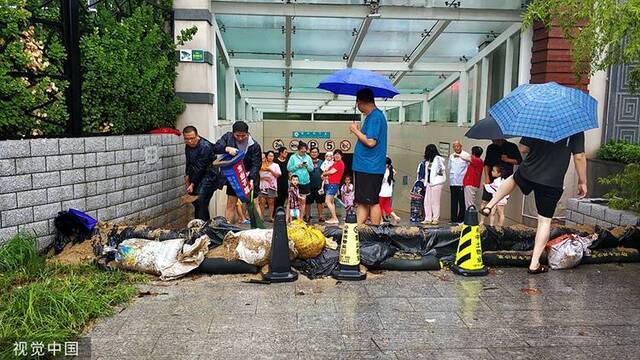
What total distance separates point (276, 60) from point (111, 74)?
752 centimetres

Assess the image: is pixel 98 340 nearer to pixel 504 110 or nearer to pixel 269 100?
pixel 504 110

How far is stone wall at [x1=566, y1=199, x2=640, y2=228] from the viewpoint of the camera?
5953 millimetres

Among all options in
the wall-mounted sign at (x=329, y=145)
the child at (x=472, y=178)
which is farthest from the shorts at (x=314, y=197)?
the wall-mounted sign at (x=329, y=145)

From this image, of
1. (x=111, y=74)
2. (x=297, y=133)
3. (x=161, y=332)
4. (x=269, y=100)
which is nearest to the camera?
(x=161, y=332)

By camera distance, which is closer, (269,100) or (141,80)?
(141,80)

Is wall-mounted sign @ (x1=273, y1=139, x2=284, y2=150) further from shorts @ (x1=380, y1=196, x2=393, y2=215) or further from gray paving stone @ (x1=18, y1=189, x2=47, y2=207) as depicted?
gray paving stone @ (x1=18, y1=189, x2=47, y2=207)

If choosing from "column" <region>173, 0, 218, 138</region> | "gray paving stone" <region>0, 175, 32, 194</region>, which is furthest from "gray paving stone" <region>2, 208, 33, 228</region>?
"column" <region>173, 0, 218, 138</region>

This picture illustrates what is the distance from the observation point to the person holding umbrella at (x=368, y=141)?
577 centimetres

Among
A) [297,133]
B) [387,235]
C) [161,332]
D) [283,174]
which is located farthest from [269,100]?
[161,332]

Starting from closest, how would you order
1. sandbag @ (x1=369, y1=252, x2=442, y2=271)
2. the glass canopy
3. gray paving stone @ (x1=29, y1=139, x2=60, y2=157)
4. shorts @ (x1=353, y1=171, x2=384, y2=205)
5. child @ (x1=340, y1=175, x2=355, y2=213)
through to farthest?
gray paving stone @ (x1=29, y1=139, x2=60, y2=157), sandbag @ (x1=369, y1=252, x2=442, y2=271), shorts @ (x1=353, y1=171, x2=384, y2=205), the glass canopy, child @ (x1=340, y1=175, x2=355, y2=213)

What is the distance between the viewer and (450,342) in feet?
11.8

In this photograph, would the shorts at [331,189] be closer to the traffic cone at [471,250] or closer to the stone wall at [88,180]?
the stone wall at [88,180]

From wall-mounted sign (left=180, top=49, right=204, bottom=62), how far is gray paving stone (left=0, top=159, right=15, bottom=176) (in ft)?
14.4

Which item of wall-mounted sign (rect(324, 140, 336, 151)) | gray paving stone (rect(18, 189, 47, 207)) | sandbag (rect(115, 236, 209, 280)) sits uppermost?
wall-mounted sign (rect(324, 140, 336, 151))
